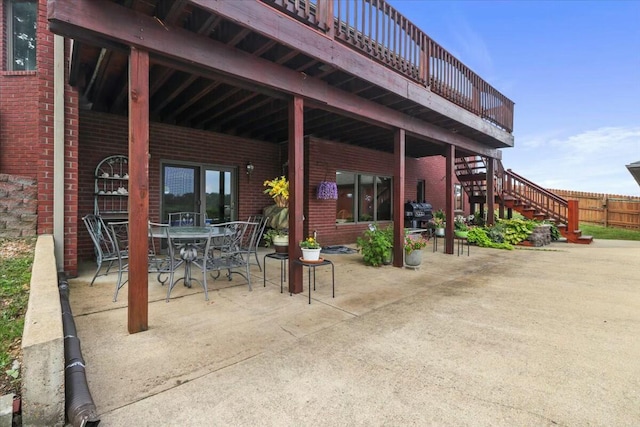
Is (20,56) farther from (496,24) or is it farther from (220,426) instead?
(496,24)

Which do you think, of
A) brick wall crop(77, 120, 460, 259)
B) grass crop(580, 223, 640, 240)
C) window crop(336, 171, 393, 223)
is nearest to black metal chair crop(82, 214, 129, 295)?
brick wall crop(77, 120, 460, 259)

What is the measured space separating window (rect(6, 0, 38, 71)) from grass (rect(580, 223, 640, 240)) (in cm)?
1510

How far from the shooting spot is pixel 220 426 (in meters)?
1.38

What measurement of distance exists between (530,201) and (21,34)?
12340 mm

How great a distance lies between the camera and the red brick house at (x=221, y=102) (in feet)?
8.11

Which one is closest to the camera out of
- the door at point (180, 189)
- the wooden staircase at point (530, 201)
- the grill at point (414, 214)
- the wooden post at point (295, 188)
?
the wooden post at point (295, 188)

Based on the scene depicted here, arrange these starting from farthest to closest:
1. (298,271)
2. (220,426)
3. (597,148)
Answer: (597,148)
(298,271)
(220,426)

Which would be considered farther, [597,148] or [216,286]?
[597,148]

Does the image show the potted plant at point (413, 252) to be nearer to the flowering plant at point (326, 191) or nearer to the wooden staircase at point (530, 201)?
the flowering plant at point (326, 191)

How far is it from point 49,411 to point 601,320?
4.03 metres

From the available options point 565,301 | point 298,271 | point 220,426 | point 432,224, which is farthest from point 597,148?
point 220,426

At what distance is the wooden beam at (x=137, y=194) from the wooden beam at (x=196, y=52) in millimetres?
183

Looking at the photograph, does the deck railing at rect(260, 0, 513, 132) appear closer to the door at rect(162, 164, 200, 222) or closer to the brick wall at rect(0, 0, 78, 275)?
the brick wall at rect(0, 0, 78, 275)

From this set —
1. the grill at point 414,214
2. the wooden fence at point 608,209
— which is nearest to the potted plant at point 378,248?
the grill at point 414,214
